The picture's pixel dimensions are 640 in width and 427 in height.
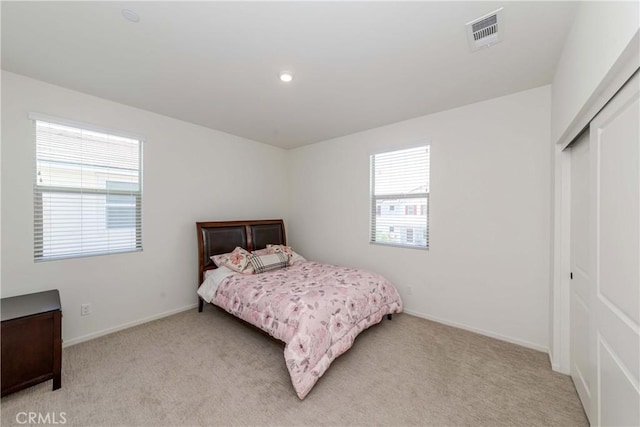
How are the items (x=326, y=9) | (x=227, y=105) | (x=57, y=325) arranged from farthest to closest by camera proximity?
(x=227, y=105)
(x=57, y=325)
(x=326, y=9)

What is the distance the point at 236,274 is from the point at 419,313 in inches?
94.5

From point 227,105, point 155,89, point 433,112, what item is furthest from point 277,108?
point 433,112

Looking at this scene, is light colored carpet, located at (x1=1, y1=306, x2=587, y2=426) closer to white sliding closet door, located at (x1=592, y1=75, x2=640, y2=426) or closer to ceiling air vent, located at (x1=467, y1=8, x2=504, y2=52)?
A: white sliding closet door, located at (x1=592, y1=75, x2=640, y2=426)

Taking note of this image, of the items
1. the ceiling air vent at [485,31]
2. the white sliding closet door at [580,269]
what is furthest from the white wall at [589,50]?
the ceiling air vent at [485,31]

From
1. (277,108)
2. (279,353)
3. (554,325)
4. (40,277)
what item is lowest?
(279,353)

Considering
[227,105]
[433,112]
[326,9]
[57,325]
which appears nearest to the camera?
[326,9]

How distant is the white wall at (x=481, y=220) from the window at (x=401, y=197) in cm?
11

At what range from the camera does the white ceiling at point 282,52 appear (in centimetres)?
159

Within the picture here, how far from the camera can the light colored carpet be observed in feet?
5.61

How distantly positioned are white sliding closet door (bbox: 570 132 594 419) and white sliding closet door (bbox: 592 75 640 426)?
0.38 meters

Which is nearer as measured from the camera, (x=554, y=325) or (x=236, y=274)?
(x=554, y=325)

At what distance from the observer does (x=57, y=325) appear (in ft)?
6.41

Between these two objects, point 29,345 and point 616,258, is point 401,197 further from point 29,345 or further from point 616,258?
point 29,345

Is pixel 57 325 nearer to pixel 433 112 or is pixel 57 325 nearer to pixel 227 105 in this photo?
pixel 227 105
